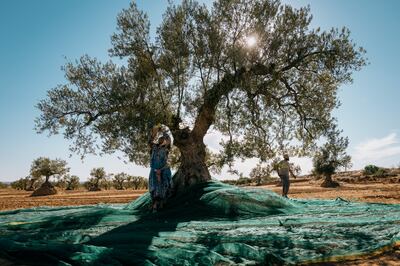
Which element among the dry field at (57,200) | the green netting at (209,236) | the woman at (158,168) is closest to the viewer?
the green netting at (209,236)

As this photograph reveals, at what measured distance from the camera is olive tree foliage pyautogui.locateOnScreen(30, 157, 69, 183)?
56.9 meters

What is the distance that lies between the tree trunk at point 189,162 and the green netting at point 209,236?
214 cm

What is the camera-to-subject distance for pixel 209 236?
8.20m

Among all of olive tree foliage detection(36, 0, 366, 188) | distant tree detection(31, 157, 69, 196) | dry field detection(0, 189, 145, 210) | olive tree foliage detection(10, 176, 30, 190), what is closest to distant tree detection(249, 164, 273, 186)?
olive tree foliage detection(36, 0, 366, 188)

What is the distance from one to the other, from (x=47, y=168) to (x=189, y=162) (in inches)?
1850

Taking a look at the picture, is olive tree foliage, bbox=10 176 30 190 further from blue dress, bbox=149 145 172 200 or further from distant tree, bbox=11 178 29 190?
blue dress, bbox=149 145 172 200

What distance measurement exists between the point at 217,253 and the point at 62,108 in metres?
12.4

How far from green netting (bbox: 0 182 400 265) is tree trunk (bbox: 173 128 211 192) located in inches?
84.2

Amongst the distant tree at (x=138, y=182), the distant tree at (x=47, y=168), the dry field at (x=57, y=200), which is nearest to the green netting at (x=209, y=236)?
the dry field at (x=57, y=200)

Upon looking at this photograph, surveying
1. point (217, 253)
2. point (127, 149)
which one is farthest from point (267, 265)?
point (127, 149)

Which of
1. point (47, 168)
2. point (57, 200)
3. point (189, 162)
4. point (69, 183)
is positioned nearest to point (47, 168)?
point (47, 168)

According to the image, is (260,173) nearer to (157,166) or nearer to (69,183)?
(157,166)

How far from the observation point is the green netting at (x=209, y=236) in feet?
20.9

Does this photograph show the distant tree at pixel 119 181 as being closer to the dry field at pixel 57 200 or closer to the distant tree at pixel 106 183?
the distant tree at pixel 106 183
